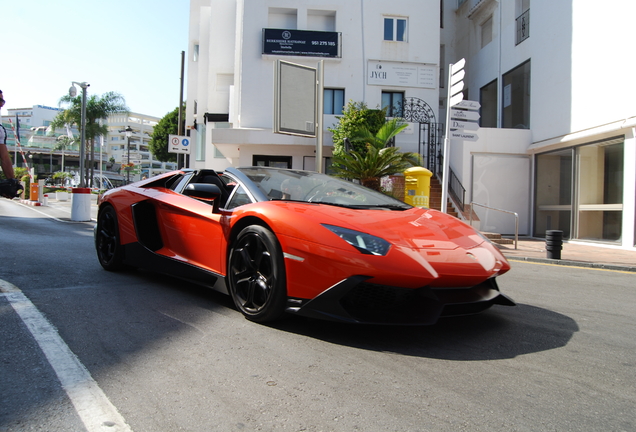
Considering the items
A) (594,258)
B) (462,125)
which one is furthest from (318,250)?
(462,125)

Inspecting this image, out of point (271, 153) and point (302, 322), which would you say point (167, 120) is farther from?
point (302, 322)

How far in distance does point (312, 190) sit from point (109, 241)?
2709 millimetres

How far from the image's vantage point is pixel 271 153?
20609 mm

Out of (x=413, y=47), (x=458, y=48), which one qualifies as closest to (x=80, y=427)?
(x=413, y=47)

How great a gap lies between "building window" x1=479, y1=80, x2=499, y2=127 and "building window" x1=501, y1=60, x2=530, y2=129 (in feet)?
4.42

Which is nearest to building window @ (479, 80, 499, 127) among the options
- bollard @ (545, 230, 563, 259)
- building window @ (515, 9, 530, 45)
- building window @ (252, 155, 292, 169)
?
building window @ (515, 9, 530, 45)

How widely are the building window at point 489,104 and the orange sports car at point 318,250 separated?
697 inches

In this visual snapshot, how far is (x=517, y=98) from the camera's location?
17453 mm

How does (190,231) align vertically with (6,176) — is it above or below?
below

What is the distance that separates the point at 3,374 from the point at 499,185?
15.7m

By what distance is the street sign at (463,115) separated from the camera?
11.1m

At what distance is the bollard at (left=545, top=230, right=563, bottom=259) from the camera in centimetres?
899

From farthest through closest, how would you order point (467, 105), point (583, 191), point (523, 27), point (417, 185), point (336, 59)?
point (336, 59)
point (523, 27)
point (583, 191)
point (417, 185)
point (467, 105)

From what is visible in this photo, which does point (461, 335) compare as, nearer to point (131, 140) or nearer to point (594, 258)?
point (594, 258)
